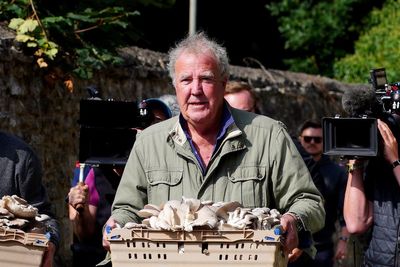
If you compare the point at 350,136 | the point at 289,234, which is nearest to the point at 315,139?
the point at 350,136

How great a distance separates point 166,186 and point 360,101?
1588 mm

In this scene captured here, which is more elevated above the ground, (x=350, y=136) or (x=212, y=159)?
(x=350, y=136)

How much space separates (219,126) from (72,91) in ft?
16.0

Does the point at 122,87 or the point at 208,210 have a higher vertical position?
the point at 122,87

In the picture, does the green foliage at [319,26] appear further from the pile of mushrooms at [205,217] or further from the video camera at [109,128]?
the pile of mushrooms at [205,217]

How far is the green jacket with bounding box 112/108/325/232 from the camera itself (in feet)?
17.8

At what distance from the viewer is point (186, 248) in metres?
4.81

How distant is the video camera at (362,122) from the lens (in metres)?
6.50

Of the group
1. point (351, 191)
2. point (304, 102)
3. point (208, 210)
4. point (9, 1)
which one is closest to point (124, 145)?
point (351, 191)

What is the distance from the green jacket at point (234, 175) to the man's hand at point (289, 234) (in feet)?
0.93

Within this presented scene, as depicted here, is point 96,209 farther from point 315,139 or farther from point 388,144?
point 315,139

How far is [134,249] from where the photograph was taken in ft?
15.8

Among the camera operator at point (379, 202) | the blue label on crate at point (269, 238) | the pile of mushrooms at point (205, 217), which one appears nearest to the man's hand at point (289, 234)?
the pile of mushrooms at point (205, 217)

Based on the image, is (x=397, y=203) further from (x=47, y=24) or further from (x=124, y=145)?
(x=47, y=24)
